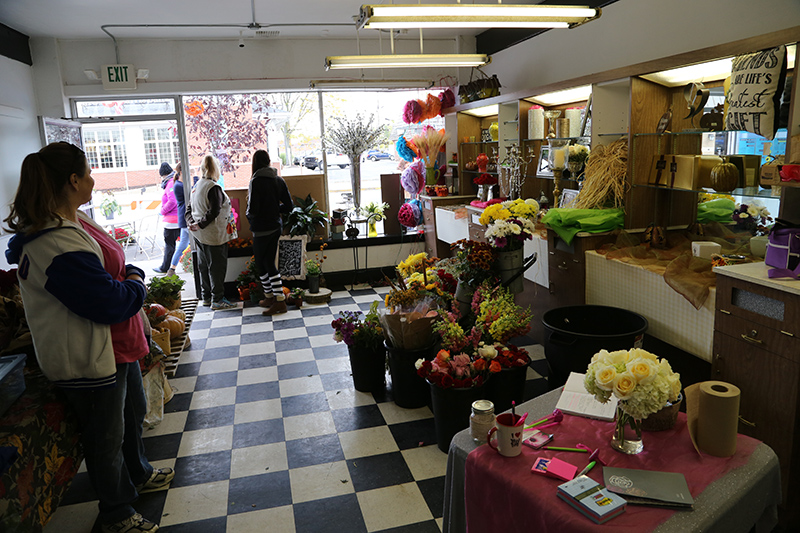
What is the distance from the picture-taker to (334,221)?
776cm

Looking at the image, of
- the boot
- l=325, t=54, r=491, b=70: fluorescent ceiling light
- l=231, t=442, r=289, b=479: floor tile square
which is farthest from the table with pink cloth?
the boot

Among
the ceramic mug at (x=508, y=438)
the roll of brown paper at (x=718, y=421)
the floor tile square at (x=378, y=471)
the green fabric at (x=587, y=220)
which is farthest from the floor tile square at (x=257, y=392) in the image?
the roll of brown paper at (x=718, y=421)

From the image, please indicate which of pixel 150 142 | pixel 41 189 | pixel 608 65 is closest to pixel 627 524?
pixel 41 189

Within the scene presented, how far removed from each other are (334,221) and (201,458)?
4657 mm

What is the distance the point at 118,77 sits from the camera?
716cm

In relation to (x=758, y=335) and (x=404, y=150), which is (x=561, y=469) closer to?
(x=758, y=335)

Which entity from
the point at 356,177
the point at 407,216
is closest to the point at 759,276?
the point at 407,216

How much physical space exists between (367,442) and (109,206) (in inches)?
243

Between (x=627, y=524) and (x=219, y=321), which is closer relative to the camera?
(x=627, y=524)

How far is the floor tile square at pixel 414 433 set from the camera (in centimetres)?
356

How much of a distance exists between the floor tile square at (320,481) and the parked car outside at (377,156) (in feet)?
18.9

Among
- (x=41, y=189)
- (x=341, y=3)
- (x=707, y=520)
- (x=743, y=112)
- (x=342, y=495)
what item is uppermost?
(x=341, y=3)

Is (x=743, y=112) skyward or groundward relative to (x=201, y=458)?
skyward

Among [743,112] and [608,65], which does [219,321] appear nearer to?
[608,65]
